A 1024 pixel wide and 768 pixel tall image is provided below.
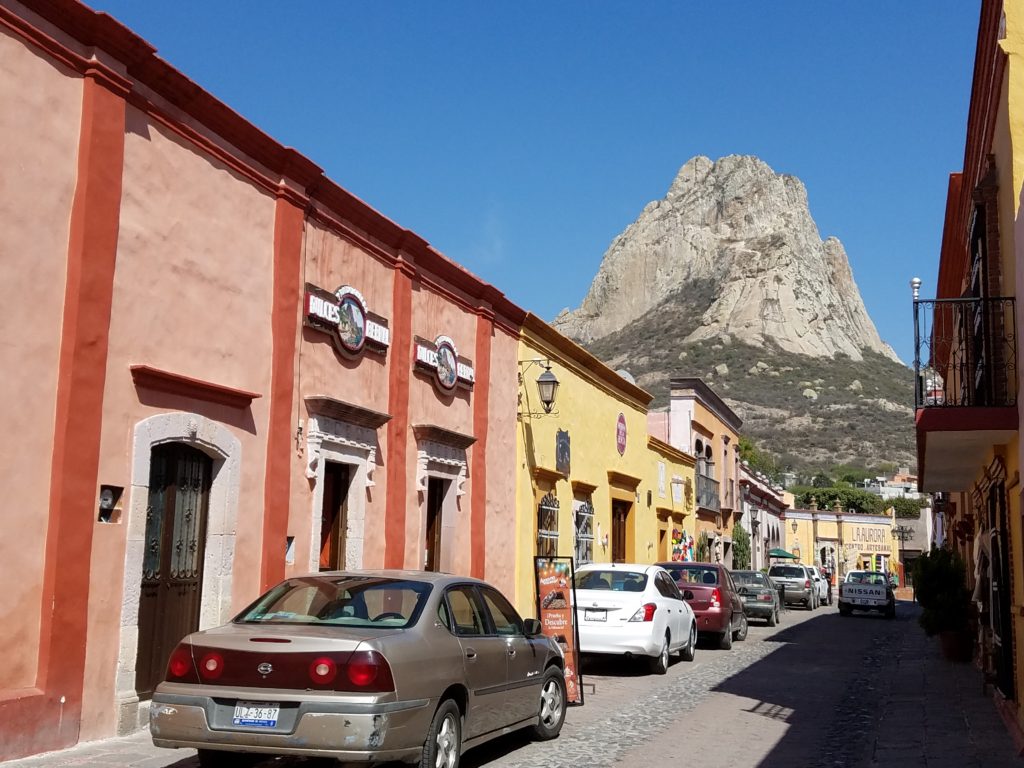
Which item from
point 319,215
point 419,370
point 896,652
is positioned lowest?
point 896,652

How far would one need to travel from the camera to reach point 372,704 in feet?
20.8

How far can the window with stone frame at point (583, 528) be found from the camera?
69.4 feet

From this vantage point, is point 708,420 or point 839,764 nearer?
point 839,764

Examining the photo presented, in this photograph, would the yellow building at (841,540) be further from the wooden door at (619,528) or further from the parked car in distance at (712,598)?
the parked car in distance at (712,598)

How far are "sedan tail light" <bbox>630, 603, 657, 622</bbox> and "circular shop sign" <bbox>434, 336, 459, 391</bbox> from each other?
14.1ft

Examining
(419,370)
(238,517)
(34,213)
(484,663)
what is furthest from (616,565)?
(34,213)

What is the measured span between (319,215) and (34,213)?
445cm

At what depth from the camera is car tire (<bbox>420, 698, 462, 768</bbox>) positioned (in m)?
6.80

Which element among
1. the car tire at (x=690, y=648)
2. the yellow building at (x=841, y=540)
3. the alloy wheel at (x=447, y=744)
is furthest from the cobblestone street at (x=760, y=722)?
the yellow building at (x=841, y=540)

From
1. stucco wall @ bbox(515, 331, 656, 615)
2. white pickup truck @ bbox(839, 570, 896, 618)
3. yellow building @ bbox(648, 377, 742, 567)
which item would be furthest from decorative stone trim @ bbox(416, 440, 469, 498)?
white pickup truck @ bbox(839, 570, 896, 618)

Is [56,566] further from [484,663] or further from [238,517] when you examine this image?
[484,663]

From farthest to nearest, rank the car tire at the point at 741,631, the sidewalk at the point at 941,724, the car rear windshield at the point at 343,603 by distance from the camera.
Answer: the car tire at the point at 741,631 < the sidewalk at the point at 941,724 < the car rear windshield at the point at 343,603

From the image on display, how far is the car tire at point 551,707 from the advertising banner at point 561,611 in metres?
1.57

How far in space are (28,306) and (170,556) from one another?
9.48 feet
